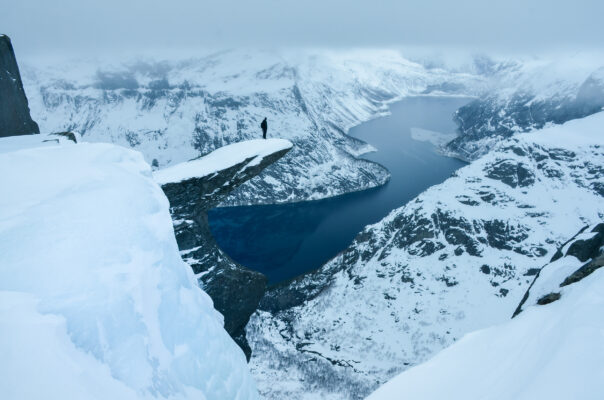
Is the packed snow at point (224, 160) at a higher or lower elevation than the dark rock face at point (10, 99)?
lower

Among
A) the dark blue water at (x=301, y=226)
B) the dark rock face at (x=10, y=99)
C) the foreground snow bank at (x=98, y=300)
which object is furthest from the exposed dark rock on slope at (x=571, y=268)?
the dark blue water at (x=301, y=226)

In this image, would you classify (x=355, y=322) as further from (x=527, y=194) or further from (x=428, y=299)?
(x=527, y=194)

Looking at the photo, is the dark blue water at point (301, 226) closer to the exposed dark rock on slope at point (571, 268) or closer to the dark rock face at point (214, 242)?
the dark rock face at point (214, 242)

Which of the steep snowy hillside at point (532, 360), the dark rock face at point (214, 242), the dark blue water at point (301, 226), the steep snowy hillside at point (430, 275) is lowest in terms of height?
the dark blue water at point (301, 226)

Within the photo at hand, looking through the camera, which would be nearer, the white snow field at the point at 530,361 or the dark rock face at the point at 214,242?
the white snow field at the point at 530,361

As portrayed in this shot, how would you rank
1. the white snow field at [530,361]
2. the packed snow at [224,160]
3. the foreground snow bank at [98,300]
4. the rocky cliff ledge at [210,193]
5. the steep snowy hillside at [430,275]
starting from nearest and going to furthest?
1. the white snow field at [530,361]
2. the foreground snow bank at [98,300]
3. the packed snow at [224,160]
4. the rocky cliff ledge at [210,193]
5. the steep snowy hillside at [430,275]

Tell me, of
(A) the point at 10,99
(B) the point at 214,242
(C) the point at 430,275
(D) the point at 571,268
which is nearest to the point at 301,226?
(C) the point at 430,275
